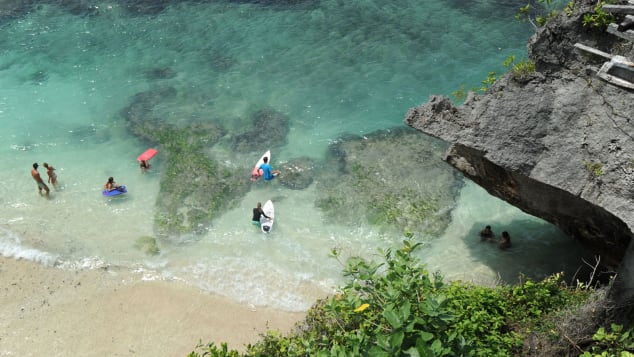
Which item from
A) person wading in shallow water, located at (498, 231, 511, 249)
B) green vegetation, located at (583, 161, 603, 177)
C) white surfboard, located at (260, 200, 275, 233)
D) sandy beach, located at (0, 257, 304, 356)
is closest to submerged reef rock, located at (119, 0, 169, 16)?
white surfboard, located at (260, 200, 275, 233)

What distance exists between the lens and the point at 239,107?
22.7 m

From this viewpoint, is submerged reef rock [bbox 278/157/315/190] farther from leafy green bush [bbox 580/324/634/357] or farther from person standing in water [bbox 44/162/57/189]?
leafy green bush [bbox 580/324/634/357]

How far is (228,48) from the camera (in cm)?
2670

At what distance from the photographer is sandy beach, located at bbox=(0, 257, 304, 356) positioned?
1361cm

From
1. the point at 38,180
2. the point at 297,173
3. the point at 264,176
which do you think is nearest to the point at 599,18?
the point at 297,173

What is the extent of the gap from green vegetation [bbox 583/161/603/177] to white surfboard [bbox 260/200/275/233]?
9.53m

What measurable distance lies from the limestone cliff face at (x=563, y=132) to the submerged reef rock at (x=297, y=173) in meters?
7.26

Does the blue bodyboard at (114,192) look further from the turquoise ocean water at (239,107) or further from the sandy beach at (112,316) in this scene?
the sandy beach at (112,316)

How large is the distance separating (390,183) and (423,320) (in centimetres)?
1059

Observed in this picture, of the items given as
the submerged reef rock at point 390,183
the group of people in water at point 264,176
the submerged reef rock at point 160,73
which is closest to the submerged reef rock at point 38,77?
the submerged reef rock at point 160,73

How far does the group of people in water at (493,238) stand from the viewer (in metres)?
15.7

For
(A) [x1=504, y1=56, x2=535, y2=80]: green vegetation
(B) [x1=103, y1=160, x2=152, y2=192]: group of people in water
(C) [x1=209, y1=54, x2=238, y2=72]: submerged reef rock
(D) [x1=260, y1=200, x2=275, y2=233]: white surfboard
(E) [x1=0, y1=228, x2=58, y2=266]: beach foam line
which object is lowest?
(E) [x1=0, y1=228, x2=58, y2=266]: beach foam line

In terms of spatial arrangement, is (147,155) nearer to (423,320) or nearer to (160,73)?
(160,73)

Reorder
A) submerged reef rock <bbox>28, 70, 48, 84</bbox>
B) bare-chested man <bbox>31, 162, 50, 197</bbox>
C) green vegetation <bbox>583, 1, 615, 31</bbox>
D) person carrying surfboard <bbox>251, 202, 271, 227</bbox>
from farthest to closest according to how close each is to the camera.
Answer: submerged reef rock <bbox>28, 70, 48, 84</bbox>, bare-chested man <bbox>31, 162, 50, 197</bbox>, person carrying surfboard <bbox>251, 202, 271, 227</bbox>, green vegetation <bbox>583, 1, 615, 31</bbox>
